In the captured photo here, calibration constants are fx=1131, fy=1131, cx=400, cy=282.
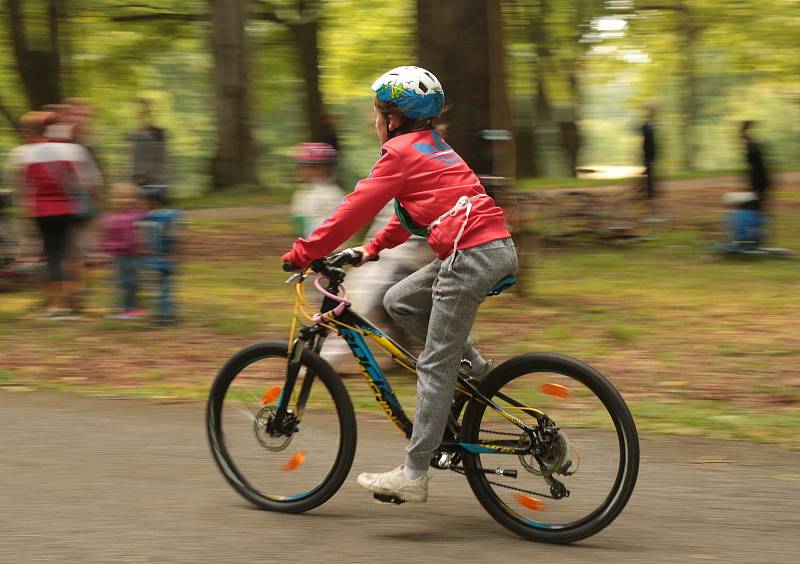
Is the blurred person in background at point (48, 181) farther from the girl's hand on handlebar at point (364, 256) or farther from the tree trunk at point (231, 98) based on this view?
the tree trunk at point (231, 98)

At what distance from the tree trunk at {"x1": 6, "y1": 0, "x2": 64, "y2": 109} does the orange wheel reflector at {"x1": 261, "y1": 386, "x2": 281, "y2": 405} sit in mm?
16888

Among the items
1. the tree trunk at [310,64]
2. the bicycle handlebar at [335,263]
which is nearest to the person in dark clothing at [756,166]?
the tree trunk at [310,64]

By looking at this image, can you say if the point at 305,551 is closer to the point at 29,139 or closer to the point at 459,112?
the point at 459,112

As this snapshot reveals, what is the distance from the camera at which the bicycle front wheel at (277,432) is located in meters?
5.07

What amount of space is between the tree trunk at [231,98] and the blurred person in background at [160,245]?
1188cm

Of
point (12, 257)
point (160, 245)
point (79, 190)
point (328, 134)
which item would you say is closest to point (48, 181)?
point (79, 190)

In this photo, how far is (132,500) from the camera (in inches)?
212

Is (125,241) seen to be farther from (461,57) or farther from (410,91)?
(410,91)

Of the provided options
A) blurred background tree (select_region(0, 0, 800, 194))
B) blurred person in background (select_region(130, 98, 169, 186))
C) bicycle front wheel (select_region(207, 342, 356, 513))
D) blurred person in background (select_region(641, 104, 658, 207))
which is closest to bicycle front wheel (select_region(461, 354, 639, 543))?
bicycle front wheel (select_region(207, 342, 356, 513))

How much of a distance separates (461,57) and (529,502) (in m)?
6.35

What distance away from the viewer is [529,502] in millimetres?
4918

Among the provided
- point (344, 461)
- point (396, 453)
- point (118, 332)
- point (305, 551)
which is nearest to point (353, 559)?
point (305, 551)

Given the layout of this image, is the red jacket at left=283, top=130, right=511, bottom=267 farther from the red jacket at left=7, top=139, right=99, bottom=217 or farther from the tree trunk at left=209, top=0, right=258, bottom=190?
the tree trunk at left=209, top=0, right=258, bottom=190

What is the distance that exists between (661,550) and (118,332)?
22.8 ft
